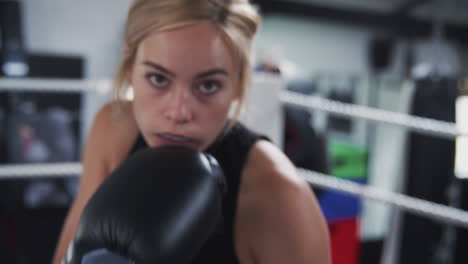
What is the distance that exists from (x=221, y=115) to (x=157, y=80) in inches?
3.3

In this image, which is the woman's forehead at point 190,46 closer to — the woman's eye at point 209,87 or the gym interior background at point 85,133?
the woman's eye at point 209,87

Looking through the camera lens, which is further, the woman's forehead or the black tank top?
the black tank top

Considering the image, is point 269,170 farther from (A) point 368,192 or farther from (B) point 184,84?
(A) point 368,192

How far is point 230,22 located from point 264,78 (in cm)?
59

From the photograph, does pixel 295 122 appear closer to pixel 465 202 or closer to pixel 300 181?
pixel 300 181

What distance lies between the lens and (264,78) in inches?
41.8

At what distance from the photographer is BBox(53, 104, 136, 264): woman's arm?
649mm

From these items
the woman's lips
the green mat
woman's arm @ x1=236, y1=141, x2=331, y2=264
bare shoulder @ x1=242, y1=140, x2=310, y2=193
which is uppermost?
the woman's lips

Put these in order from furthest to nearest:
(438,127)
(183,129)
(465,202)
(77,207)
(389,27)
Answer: (389,27) < (465,202) < (438,127) < (77,207) < (183,129)

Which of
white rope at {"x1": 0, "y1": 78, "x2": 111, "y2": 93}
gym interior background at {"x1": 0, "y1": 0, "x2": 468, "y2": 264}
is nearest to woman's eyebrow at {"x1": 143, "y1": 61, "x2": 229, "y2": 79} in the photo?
gym interior background at {"x1": 0, "y1": 0, "x2": 468, "y2": 264}

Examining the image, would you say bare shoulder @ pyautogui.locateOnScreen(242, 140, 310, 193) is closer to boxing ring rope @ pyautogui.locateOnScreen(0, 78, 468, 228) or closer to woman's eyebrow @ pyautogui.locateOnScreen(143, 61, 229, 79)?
woman's eyebrow @ pyautogui.locateOnScreen(143, 61, 229, 79)

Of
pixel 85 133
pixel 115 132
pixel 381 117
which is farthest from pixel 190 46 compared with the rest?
pixel 85 133

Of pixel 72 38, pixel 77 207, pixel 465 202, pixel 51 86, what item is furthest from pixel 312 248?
pixel 465 202

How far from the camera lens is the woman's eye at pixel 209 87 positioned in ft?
1.54
